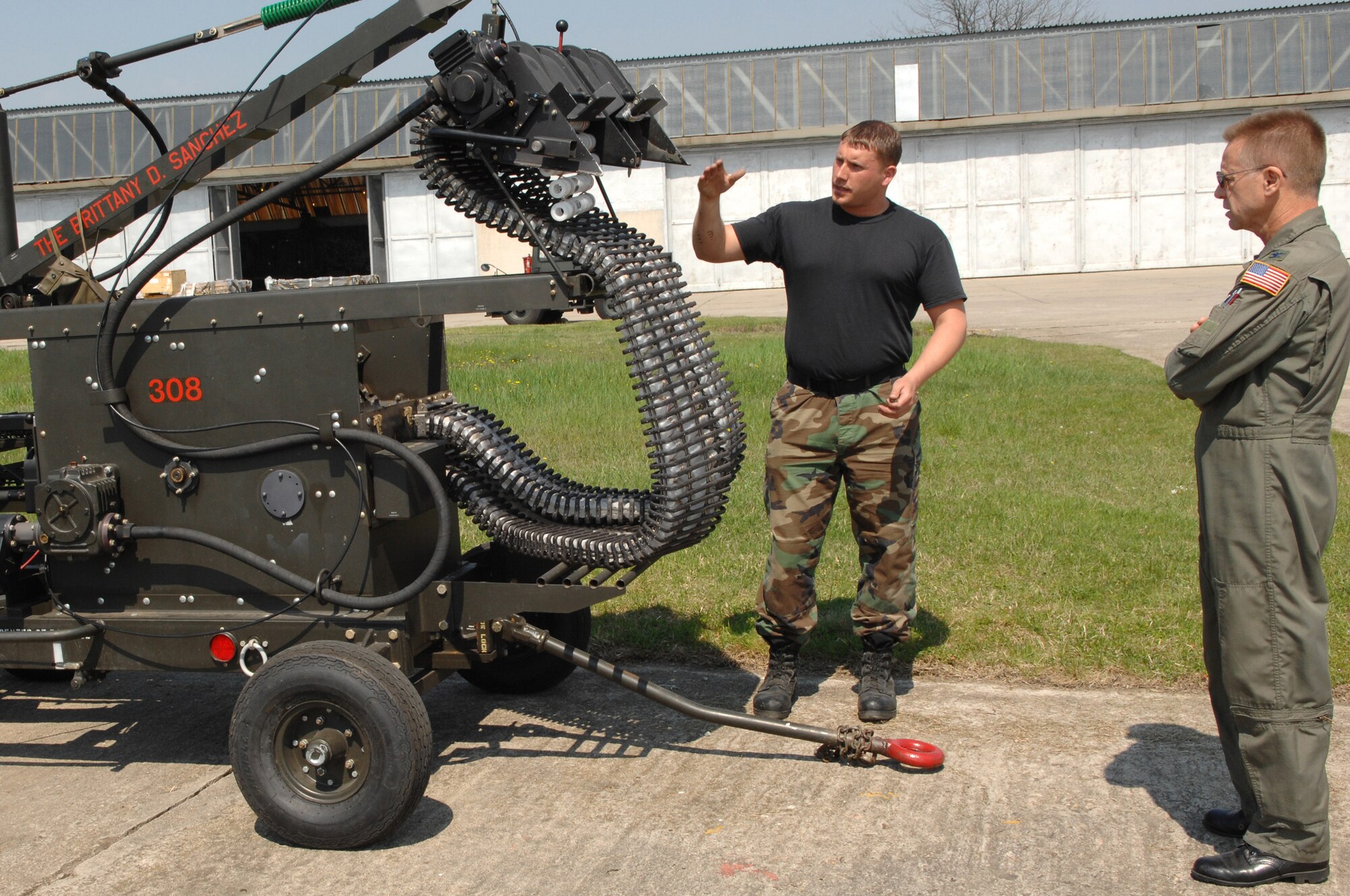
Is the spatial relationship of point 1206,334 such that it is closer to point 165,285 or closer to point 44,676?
point 165,285

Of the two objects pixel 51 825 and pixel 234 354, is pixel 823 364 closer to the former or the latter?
pixel 234 354

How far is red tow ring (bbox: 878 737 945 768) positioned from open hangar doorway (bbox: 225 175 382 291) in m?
31.2

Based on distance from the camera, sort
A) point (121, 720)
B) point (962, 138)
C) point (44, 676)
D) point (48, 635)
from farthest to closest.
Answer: point (962, 138)
point (44, 676)
point (121, 720)
point (48, 635)

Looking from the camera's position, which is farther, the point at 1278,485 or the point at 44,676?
the point at 44,676

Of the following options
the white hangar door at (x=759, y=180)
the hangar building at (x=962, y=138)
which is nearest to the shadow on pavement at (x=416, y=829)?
the hangar building at (x=962, y=138)

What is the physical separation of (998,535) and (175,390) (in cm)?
426

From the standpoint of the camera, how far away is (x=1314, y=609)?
3230 millimetres

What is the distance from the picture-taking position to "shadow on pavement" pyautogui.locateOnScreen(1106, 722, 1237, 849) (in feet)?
12.2

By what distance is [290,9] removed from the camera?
13.0 ft

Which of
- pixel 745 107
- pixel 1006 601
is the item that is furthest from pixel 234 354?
pixel 745 107

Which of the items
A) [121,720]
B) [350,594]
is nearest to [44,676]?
[121,720]

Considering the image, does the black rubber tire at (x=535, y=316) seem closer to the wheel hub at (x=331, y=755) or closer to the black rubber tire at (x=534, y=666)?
the wheel hub at (x=331, y=755)

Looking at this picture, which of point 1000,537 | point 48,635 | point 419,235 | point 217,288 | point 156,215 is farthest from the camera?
point 419,235

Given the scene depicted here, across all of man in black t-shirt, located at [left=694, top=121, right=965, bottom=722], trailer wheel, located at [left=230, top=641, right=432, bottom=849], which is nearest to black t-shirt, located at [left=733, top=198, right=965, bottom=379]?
man in black t-shirt, located at [left=694, top=121, right=965, bottom=722]
